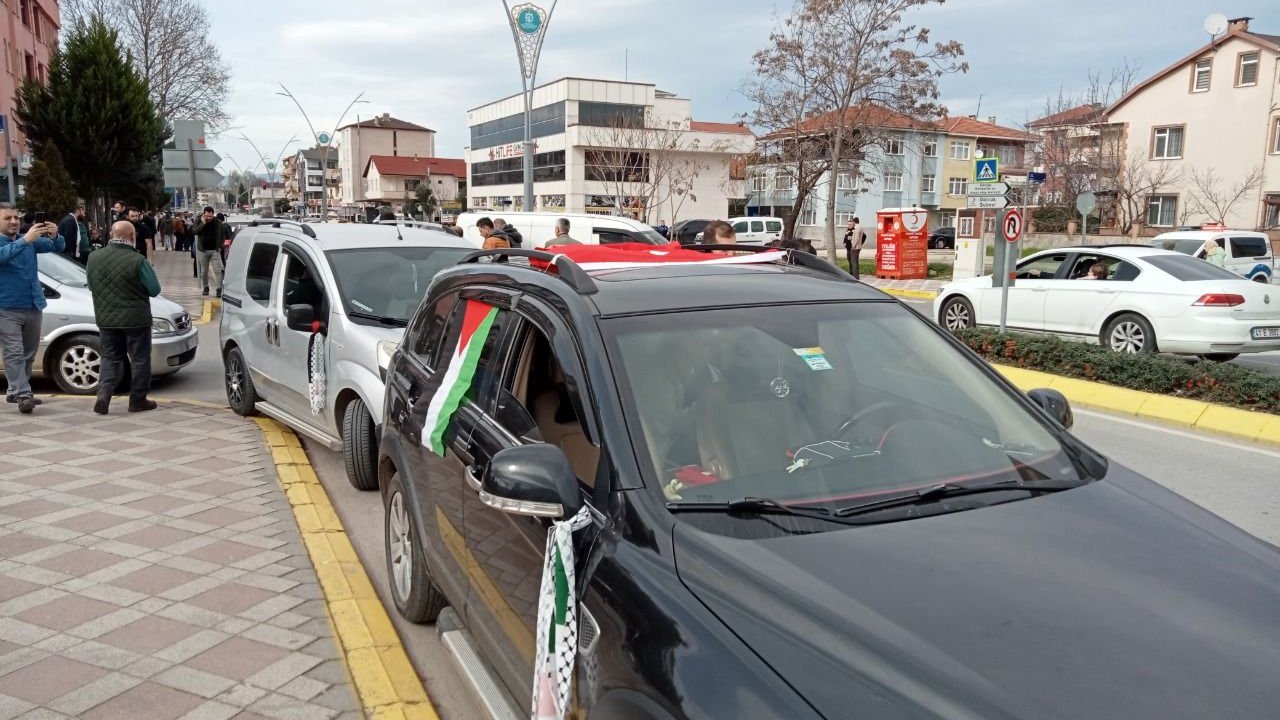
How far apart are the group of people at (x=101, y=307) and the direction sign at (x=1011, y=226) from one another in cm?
1060

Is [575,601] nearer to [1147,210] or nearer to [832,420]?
[832,420]

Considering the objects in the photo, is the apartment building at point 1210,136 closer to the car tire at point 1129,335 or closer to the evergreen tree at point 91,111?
the car tire at point 1129,335

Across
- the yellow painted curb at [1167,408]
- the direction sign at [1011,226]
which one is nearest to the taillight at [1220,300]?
the yellow painted curb at [1167,408]

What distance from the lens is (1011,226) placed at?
13.1m

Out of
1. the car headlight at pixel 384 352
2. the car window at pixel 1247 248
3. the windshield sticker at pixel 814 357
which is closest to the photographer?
the windshield sticker at pixel 814 357

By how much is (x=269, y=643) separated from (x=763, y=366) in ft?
8.33

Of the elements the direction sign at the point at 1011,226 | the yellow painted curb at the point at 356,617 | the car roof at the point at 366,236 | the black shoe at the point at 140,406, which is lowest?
the yellow painted curb at the point at 356,617

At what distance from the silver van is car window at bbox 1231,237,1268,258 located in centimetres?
1904

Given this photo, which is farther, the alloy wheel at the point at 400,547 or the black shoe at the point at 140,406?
the black shoe at the point at 140,406

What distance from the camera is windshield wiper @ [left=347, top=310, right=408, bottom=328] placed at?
6.71 m

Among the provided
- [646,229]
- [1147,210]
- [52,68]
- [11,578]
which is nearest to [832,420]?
[11,578]

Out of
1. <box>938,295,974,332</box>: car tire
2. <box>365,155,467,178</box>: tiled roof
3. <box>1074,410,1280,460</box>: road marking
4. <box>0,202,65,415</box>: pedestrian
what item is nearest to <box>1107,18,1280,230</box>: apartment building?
<box>938,295,974,332</box>: car tire

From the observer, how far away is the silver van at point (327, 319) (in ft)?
21.1

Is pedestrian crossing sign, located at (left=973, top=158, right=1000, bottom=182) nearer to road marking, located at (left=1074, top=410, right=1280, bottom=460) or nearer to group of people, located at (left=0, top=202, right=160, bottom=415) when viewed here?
road marking, located at (left=1074, top=410, right=1280, bottom=460)
